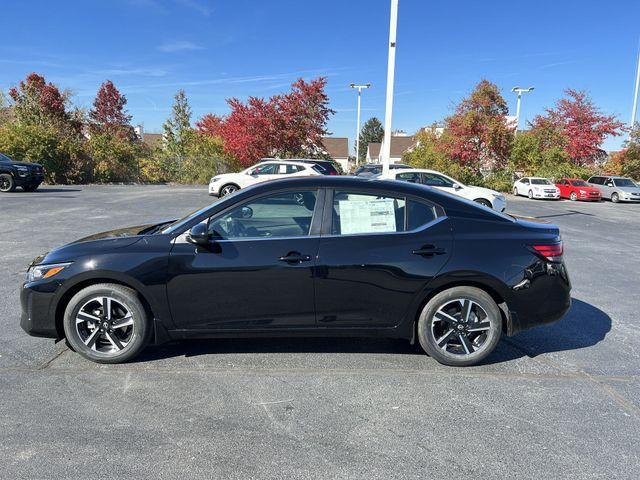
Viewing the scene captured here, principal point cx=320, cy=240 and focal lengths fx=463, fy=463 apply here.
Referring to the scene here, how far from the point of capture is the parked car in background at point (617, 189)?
89.1 ft

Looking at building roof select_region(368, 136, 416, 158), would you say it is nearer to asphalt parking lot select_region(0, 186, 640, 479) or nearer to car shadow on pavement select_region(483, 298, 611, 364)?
car shadow on pavement select_region(483, 298, 611, 364)

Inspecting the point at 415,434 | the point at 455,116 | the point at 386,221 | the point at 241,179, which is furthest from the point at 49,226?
the point at 455,116

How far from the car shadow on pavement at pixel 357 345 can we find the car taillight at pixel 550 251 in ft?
3.12

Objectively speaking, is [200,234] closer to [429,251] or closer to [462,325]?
[429,251]

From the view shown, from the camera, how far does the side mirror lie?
3.60 meters

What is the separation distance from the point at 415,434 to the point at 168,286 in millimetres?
2163

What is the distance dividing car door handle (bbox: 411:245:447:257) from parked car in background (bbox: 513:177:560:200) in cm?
2679

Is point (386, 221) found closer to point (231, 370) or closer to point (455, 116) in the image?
point (231, 370)

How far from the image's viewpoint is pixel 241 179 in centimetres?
1861

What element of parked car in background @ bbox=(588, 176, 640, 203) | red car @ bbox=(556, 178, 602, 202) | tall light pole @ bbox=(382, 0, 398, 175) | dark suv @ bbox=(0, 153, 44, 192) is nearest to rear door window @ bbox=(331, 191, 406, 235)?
tall light pole @ bbox=(382, 0, 398, 175)

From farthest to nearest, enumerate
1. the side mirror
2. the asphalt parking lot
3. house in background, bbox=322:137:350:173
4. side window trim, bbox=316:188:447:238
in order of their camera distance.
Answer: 1. house in background, bbox=322:137:350:173
2. side window trim, bbox=316:188:447:238
3. the side mirror
4. the asphalt parking lot

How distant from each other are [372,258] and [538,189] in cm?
2730

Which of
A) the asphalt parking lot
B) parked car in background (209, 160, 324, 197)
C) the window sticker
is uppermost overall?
parked car in background (209, 160, 324, 197)

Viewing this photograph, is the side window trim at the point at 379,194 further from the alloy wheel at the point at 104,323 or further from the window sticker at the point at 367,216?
the alloy wheel at the point at 104,323
